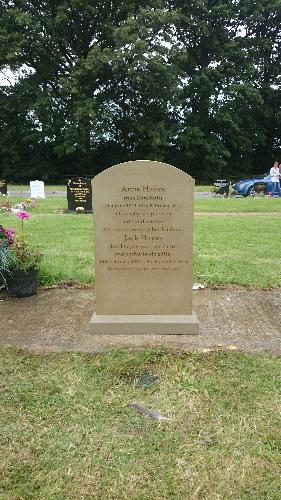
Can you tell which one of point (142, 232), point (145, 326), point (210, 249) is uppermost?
point (142, 232)

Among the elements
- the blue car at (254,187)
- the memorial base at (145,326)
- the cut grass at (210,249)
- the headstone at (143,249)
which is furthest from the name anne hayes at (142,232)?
the blue car at (254,187)

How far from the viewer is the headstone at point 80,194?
1407 cm

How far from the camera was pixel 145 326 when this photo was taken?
3.88m

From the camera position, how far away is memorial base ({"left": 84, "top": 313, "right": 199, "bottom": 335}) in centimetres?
383

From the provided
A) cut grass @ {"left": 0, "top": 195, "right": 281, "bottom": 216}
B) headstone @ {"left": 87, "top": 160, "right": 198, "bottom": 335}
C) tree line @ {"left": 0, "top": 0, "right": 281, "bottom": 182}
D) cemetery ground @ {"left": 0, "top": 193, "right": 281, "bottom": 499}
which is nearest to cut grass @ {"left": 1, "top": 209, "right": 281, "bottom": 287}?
cemetery ground @ {"left": 0, "top": 193, "right": 281, "bottom": 499}

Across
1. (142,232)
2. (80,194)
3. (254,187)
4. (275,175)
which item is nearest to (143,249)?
(142,232)

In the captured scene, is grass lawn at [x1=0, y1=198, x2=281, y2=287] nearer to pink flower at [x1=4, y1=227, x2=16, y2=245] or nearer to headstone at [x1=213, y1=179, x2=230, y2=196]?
pink flower at [x1=4, y1=227, x2=16, y2=245]

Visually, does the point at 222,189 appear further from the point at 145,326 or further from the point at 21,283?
the point at 145,326

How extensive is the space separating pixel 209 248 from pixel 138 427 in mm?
5181

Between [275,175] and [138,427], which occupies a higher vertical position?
[275,175]

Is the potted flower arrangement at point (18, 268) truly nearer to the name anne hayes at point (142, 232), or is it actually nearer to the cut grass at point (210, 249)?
the cut grass at point (210, 249)

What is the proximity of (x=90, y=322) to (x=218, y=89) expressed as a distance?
35.5 meters

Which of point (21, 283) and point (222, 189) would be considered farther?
→ point (222, 189)

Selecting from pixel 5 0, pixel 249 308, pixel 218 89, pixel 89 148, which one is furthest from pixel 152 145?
pixel 249 308
